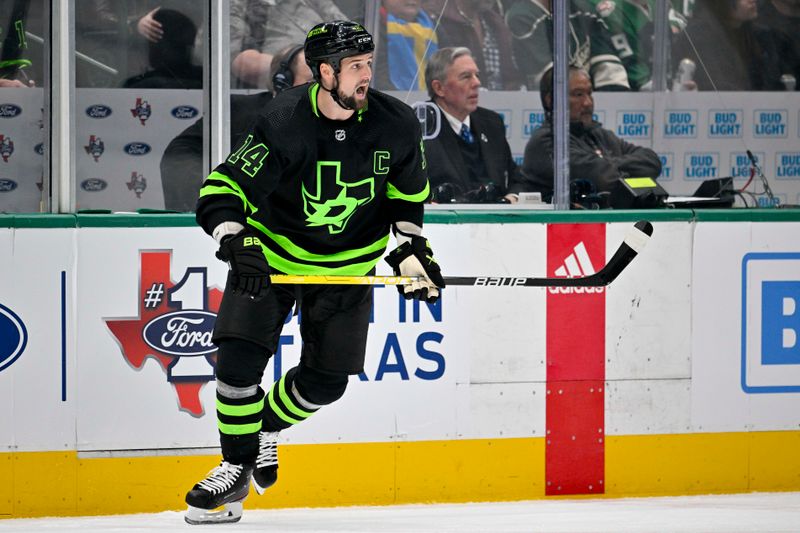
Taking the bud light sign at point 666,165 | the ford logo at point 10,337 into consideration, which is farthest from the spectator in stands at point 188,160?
the bud light sign at point 666,165

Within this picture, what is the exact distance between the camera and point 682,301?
15.4 feet

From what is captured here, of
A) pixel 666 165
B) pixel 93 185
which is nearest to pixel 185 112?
pixel 93 185

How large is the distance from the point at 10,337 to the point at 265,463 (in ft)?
3.00

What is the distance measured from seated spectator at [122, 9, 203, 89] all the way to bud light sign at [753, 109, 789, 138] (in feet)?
6.45

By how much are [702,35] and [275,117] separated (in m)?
2.14

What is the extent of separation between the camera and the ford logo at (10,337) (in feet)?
14.0

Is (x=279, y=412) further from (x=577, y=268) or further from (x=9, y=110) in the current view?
(x=9, y=110)

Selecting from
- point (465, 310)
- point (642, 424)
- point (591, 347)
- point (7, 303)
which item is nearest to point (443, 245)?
point (465, 310)

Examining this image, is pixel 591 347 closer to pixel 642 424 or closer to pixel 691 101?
pixel 642 424

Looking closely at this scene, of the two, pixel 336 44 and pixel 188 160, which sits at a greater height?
pixel 336 44

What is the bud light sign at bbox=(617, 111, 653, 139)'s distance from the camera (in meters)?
5.07

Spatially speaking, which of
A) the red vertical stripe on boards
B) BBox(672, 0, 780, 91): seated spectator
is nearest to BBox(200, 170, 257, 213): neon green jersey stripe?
the red vertical stripe on boards

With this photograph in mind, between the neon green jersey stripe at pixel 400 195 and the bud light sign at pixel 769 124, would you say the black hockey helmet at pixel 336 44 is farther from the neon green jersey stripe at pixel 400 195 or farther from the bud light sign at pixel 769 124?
the bud light sign at pixel 769 124

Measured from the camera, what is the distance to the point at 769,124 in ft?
16.7
